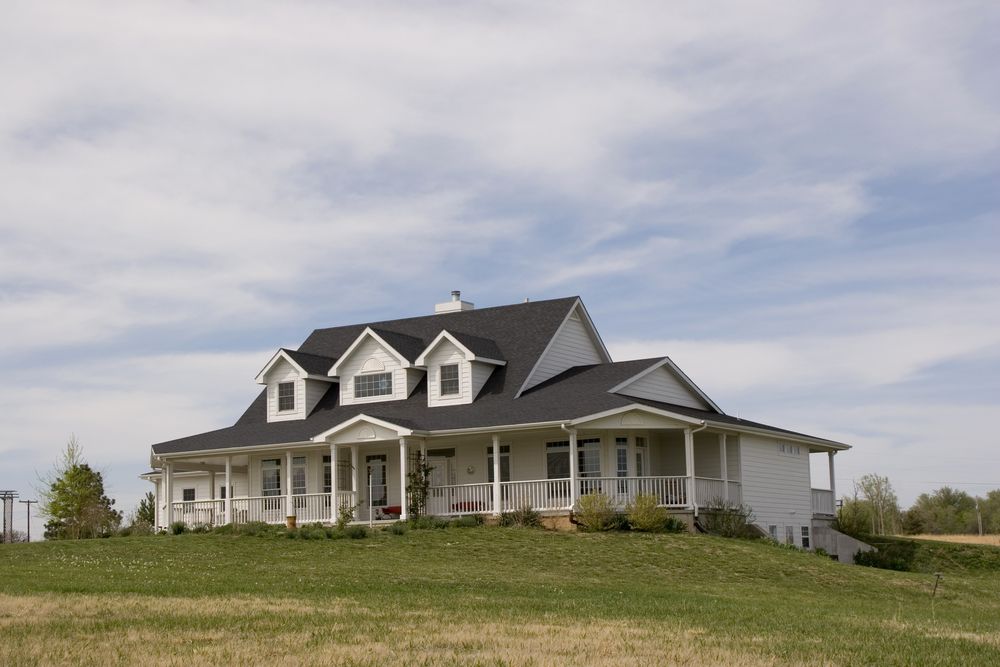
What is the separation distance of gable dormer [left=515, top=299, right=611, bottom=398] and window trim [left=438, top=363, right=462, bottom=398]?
223 cm

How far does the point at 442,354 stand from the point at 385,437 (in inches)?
183

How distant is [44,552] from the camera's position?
31.0 m

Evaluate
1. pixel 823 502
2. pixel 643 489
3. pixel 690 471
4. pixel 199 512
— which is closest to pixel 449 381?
pixel 643 489

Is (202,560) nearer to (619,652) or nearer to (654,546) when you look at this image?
(654,546)

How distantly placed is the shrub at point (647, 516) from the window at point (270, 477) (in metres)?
13.3

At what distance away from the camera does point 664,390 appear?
39688mm

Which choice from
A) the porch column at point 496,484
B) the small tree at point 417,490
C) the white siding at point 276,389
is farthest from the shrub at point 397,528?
the white siding at point 276,389

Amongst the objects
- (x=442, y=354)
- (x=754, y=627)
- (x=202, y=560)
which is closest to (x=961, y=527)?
(x=442, y=354)

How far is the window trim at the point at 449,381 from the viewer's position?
39.6 m

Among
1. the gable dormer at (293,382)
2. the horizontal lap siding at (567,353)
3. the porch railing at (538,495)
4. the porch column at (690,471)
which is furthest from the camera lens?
the gable dormer at (293,382)

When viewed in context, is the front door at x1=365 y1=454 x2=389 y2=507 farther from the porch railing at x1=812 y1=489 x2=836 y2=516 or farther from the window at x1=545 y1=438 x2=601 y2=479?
the porch railing at x1=812 y1=489 x2=836 y2=516

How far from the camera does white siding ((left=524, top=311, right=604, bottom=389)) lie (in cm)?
3994

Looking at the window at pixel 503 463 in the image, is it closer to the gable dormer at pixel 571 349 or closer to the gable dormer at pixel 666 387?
the gable dormer at pixel 571 349

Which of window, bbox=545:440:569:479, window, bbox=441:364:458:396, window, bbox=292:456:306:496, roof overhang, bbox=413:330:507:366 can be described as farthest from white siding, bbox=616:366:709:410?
window, bbox=292:456:306:496
